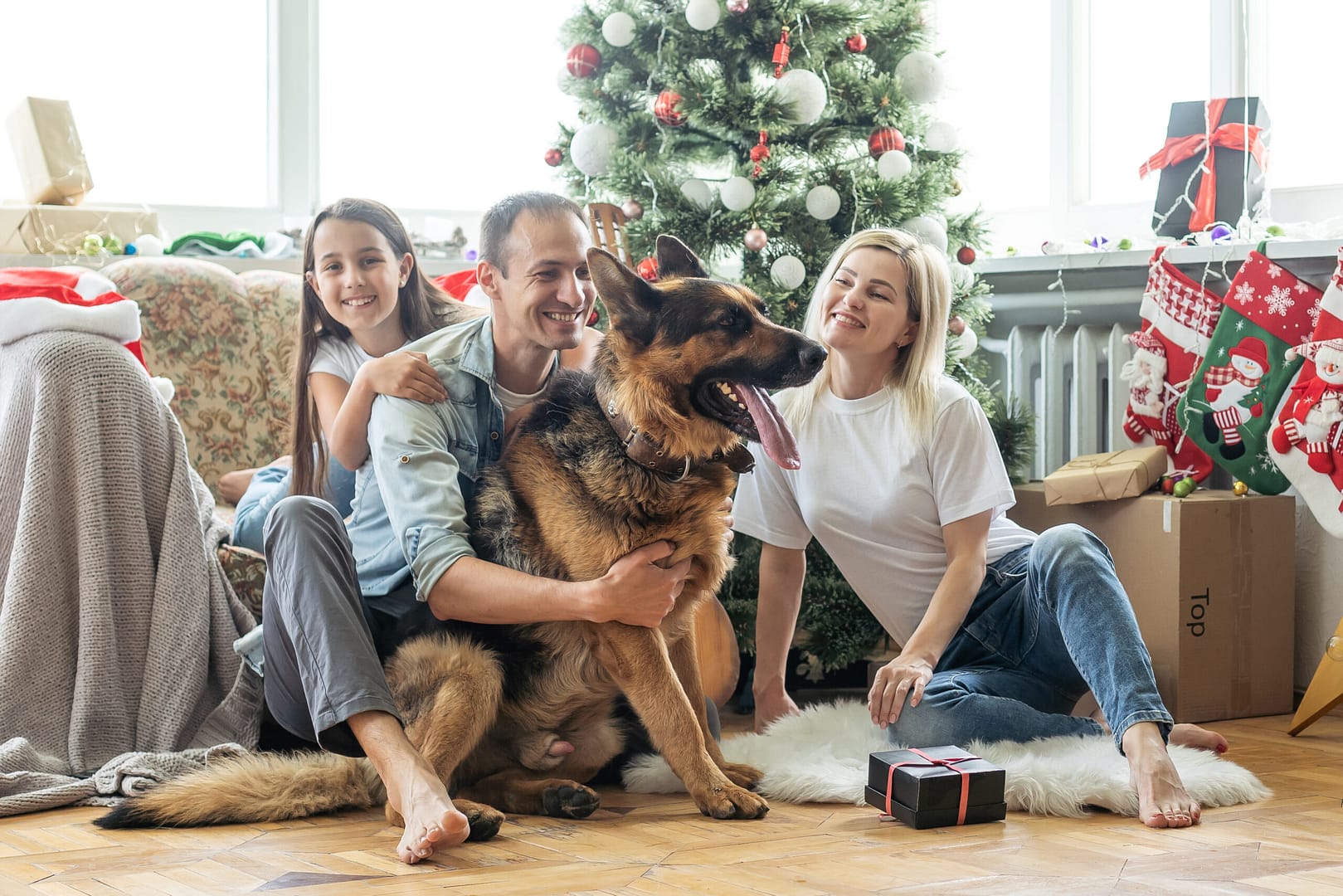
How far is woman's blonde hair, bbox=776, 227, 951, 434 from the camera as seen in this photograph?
2.40m

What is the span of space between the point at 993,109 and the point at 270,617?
3.15m

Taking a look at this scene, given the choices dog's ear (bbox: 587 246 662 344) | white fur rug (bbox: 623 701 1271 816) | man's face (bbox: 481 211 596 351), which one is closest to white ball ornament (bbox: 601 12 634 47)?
man's face (bbox: 481 211 596 351)

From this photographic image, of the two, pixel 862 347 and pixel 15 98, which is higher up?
pixel 15 98

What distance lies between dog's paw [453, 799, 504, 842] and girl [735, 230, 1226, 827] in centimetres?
69

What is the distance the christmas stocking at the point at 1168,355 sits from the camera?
3240 mm

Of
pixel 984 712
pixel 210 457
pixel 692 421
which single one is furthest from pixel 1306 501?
pixel 210 457

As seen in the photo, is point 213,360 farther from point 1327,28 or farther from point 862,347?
point 1327,28

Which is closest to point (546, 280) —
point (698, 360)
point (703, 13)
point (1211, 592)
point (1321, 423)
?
point (698, 360)

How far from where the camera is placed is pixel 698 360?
1964 mm

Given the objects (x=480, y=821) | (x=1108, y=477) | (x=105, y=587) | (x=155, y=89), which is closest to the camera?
(x=480, y=821)

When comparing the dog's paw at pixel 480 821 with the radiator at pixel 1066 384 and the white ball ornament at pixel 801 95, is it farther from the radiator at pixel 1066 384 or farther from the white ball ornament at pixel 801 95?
the radiator at pixel 1066 384

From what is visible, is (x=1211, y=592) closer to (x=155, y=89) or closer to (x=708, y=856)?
(x=708, y=856)

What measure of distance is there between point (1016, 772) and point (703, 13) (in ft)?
6.18

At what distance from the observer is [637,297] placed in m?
1.96
